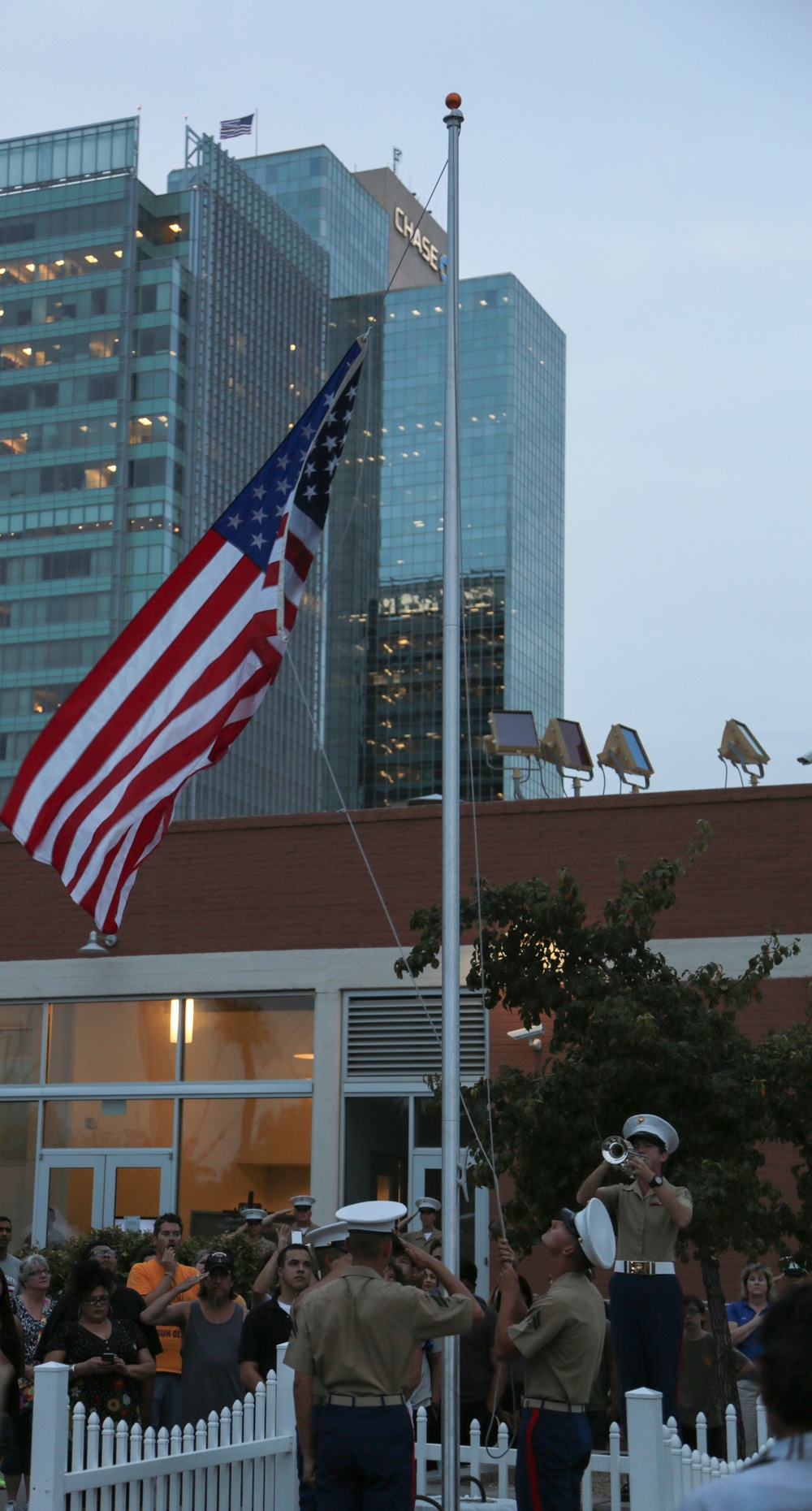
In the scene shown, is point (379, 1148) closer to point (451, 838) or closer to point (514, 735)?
point (514, 735)

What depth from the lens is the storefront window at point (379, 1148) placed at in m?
21.5

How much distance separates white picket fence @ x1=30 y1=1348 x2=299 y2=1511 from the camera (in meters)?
7.25

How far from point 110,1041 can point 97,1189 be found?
202 centimetres

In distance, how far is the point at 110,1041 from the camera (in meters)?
23.0

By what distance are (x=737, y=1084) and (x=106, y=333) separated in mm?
100068

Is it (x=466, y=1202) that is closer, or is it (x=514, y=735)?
(x=466, y=1202)

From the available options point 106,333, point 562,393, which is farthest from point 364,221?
point 106,333

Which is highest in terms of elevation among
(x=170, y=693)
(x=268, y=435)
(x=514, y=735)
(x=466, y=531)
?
(x=268, y=435)

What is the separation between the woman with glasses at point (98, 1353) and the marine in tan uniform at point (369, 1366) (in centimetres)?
240

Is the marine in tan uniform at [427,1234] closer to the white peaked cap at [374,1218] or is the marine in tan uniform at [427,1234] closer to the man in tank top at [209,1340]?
the man in tank top at [209,1340]

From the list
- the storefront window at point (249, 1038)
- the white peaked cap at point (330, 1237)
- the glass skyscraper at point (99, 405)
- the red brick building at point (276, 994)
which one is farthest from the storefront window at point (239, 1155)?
the glass skyscraper at point (99, 405)

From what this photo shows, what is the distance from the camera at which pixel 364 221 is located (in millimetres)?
148625

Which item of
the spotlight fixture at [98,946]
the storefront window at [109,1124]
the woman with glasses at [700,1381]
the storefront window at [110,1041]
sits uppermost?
the spotlight fixture at [98,946]

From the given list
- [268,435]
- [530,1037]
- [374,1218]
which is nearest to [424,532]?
[268,435]
